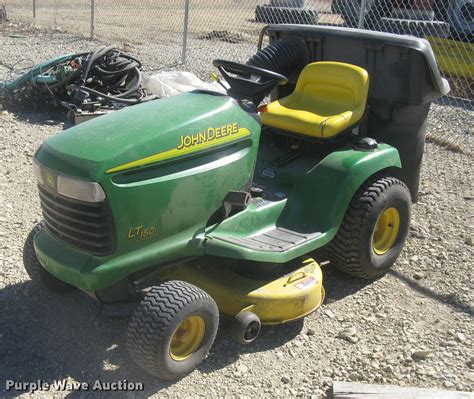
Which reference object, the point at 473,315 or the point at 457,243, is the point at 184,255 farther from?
the point at 457,243

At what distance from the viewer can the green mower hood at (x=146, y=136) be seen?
2846 mm

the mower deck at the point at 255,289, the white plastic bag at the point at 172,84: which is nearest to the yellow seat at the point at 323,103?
the mower deck at the point at 255,289

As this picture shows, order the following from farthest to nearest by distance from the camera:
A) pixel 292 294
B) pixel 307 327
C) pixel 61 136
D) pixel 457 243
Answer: pixel 457 243, pixel 307 327, pixel 292 294, pixel 61 136

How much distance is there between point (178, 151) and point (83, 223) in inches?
21.5

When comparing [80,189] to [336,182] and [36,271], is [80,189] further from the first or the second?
[336,182]

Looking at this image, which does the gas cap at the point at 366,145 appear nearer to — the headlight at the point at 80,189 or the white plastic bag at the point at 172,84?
the headlight at the point at 80,189

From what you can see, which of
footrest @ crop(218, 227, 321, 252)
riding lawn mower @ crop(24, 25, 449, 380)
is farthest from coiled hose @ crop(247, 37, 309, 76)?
footrest @ crop(218, 227, 321, 252)

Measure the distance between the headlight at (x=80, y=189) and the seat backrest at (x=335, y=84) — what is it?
71.0 inches

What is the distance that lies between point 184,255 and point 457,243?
2276 mm

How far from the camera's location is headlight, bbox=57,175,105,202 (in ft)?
9.11

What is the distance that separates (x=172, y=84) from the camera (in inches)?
308

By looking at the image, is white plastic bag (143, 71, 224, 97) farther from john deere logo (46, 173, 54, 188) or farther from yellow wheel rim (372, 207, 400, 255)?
john deere logo (46, 173, 54, 188)

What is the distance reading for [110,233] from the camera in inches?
112

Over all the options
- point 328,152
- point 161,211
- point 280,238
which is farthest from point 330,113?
point 161,211
